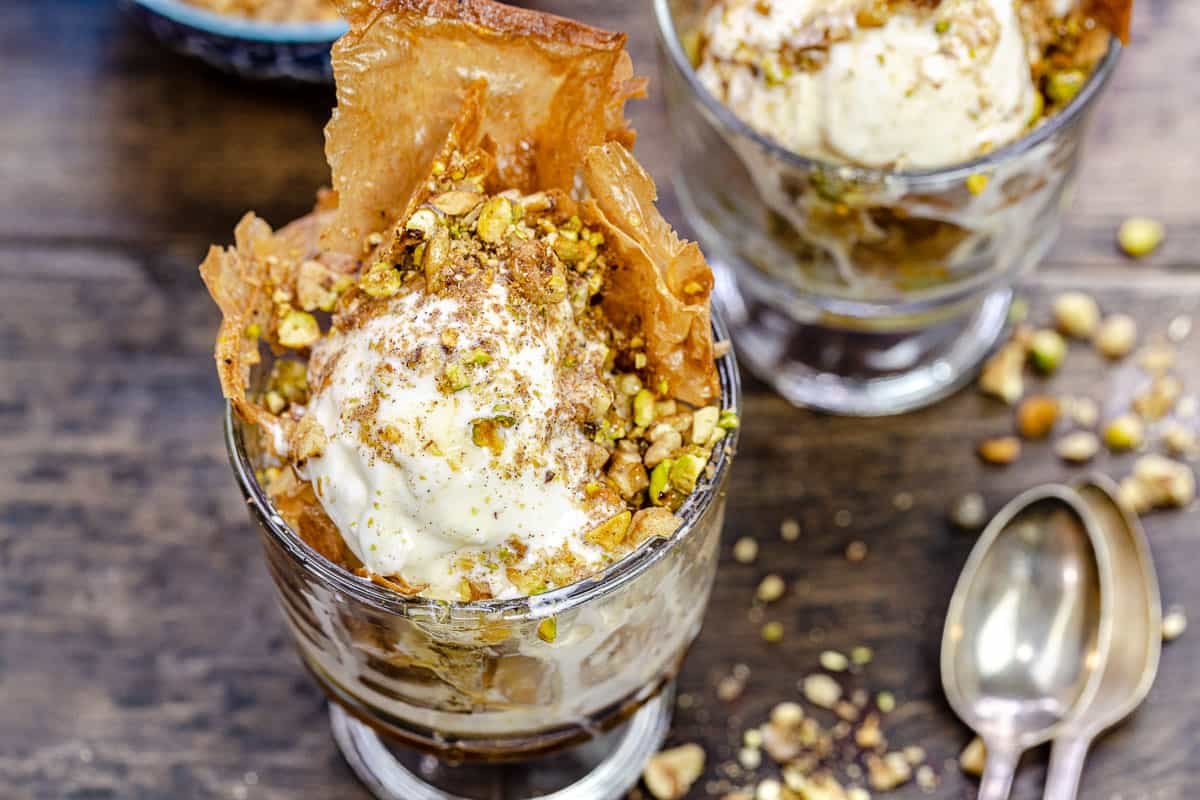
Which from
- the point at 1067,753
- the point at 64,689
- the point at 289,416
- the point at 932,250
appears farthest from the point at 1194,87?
the point at 64,689

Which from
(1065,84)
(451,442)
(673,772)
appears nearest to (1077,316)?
(1065,84)

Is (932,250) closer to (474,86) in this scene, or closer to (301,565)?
(474,86)

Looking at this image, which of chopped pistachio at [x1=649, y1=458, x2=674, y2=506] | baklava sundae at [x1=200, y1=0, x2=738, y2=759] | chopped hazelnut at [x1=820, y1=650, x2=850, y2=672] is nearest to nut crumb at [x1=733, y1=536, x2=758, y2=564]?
chopped hazelnut at [x1=820, y1=650, x2=850, y2=672]

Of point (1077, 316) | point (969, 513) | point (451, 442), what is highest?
point (451, 442)

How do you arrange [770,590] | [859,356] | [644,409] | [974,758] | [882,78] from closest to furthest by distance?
[644,409] → [882,78] → [974,758] → [770,590] → [859,356]

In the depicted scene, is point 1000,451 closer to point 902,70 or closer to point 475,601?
point 902,70

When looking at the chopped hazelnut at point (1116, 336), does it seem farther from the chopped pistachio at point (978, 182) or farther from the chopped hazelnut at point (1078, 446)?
the chopped pistachio at point (978, 182)
